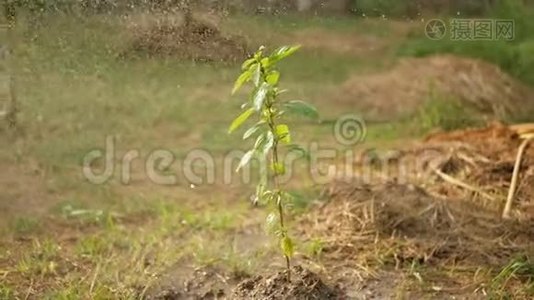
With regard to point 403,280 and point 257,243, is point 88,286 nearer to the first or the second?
point 257,243

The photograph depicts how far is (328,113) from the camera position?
366 cm

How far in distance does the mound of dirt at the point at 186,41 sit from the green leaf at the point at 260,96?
0.35 metres

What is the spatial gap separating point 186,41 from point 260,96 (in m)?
0.42

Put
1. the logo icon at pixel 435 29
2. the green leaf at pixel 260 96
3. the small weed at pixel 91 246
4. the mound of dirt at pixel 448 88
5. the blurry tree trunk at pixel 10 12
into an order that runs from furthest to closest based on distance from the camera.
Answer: the mound of dirt at pixel 448 88, the logo icon at pixel 435 29, the small weed at pixel 91 246, the blurry tree trunk at pixel 10 12, the green leaf at pixel 260 96

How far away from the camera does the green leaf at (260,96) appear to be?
2.14 m

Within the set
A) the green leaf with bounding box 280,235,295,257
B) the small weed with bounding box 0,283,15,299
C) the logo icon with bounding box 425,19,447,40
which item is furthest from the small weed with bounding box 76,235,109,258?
the logo icon with bounding box 425,19,447,40

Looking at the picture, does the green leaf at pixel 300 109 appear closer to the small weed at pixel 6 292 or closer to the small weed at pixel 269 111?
the small weed at pixel 269 111

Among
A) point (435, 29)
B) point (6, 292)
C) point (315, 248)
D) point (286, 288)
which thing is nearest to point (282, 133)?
point (286, 288)

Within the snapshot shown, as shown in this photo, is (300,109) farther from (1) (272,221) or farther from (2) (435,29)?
(2) (435,29)

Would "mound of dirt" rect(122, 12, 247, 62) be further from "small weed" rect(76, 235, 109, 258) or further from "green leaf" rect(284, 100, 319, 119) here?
"small weed" rect(76, 235, 109, 258)

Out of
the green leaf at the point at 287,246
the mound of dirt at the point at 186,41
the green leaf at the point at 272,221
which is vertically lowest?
the green leaf at the point at 287,246

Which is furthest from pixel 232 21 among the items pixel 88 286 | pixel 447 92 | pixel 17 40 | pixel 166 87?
pixel 447 92

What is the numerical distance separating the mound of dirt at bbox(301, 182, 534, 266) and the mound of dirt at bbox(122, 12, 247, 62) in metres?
0.63

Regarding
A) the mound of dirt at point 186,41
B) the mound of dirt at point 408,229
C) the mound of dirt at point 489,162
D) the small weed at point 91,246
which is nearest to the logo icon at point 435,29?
the mound of dirt at point 489,162
